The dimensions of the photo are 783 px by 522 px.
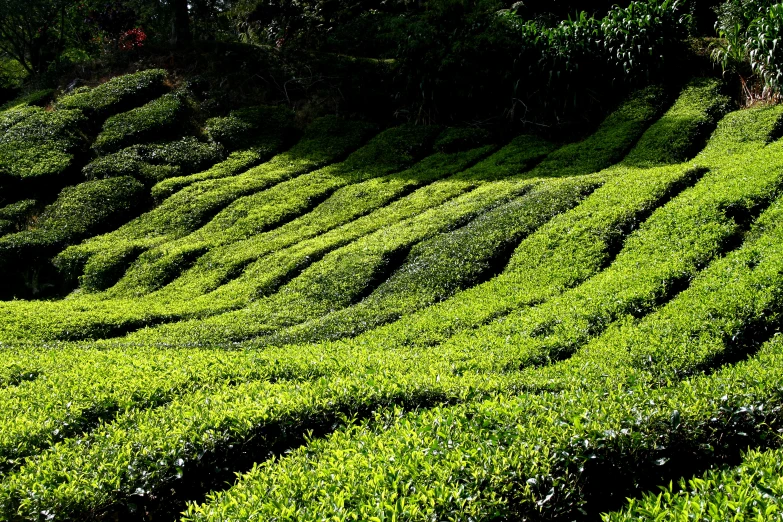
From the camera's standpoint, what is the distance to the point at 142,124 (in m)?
20.1

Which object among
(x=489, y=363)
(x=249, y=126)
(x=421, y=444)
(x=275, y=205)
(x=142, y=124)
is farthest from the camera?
(x=249, y=126)

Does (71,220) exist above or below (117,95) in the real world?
below

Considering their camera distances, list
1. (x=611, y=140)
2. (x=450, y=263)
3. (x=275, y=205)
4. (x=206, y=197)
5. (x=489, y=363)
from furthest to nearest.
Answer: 1. (x=206, y=197)
2. (x=611, y=140)
3. (x=275, y=205)
4. (x=450, y=263)
5. (x=489, y=363)

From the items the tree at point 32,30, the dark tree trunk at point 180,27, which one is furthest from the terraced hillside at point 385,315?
the tree at point 32,30

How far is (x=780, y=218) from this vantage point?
9820mm

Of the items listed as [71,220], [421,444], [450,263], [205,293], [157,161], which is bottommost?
[205,293]

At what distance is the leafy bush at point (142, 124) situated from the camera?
64.3ft

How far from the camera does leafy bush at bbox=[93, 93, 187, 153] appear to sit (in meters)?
19.6

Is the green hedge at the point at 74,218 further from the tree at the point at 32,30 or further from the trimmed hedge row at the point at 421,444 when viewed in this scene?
the trimmed hedge row at the point at 421,444

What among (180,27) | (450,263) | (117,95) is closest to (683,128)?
(450,263)

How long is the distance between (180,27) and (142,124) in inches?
230

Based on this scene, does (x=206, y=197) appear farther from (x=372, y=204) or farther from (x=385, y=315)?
(x=385, y=315)

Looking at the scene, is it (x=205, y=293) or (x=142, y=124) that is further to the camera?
(x=142, y=124)

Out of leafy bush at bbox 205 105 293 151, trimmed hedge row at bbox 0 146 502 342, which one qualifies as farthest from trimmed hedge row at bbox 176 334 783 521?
leafy bush at bbox 205 105 293 151
